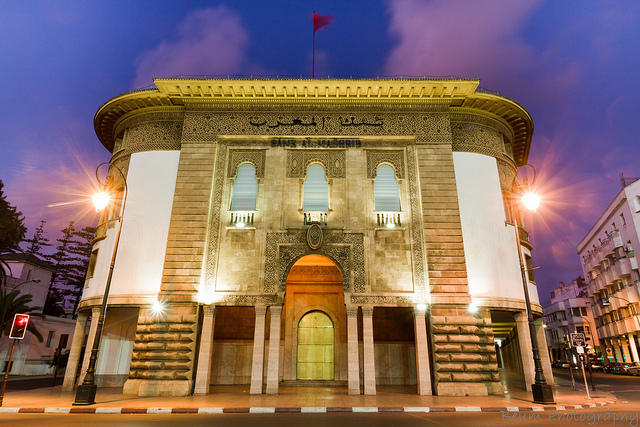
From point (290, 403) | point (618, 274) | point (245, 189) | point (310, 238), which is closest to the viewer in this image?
point (290, 403)

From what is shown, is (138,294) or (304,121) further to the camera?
(304,121)

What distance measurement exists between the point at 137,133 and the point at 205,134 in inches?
154

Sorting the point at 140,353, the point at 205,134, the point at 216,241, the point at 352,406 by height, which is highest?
the point at 205,134

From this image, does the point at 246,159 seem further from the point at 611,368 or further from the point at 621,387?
the point at 611,368

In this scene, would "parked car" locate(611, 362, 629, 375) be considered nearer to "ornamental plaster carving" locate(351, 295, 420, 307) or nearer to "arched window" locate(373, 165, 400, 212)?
"ornamental plaster carving" locate(351, 295, 420, 307)

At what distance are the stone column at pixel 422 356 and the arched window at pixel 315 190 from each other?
6.24 meters

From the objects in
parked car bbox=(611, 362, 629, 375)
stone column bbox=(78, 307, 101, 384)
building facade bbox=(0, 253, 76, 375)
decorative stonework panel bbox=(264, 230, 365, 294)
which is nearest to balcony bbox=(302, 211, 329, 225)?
decorative stonework panel bbox=(264, 230, 365, 294)

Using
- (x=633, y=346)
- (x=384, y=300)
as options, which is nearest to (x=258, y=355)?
(x=384, y=300)

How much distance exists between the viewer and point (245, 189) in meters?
17.7

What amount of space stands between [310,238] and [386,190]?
14.4 ft

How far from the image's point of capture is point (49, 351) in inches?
1217

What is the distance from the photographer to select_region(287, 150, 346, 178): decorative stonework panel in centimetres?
1767

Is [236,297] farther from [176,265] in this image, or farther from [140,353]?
[140,353]

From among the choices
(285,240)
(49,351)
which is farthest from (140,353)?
(49,351)
